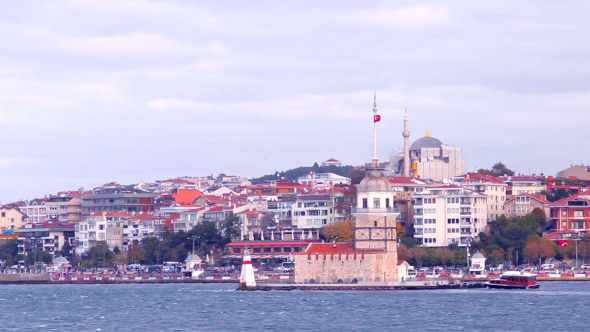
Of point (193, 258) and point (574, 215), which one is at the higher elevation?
point (574, 215)

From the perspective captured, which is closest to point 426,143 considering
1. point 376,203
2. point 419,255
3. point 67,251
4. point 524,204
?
point 524,204

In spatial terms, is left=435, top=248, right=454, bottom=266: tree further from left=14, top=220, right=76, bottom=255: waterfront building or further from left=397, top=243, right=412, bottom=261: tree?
left=14, top=220, right=76, bottom=255: waterfront building

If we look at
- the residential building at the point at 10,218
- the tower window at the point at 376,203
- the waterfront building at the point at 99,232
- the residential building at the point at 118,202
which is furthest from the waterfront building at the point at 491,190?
the residential building at the point at 10,218

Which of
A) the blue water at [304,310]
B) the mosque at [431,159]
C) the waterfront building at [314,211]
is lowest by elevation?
Result: the blue water at [304,310]

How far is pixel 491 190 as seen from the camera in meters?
103

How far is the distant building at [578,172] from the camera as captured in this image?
11862 centimetres

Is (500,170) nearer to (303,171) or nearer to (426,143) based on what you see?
(426,143)

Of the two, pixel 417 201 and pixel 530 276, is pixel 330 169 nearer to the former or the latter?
pixel 417 201

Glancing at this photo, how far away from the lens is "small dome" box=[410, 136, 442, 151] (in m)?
121

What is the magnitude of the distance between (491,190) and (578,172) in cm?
1937

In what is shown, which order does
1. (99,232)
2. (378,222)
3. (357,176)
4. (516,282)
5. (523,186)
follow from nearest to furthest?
(378,222), (516,282), (357,176), (523,186), (99,232)

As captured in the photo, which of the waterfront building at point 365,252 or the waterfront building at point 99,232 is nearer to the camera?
the waterfront building at point 365,252

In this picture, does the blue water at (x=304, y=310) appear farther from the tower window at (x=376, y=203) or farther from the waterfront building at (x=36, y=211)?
the waterfront building at (x=36, y=211)

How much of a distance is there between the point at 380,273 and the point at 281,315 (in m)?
14.5
